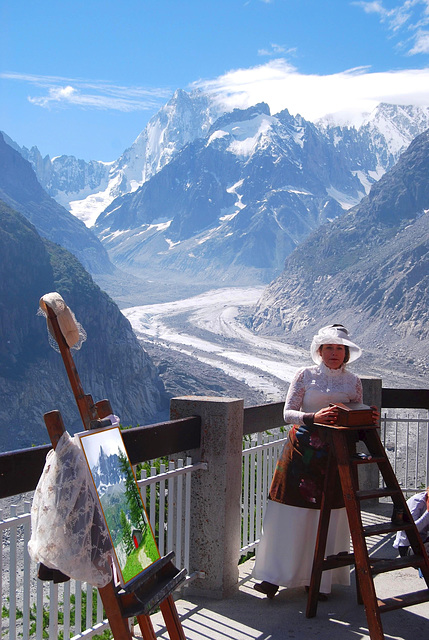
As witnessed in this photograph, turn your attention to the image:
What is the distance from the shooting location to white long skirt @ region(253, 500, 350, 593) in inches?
164

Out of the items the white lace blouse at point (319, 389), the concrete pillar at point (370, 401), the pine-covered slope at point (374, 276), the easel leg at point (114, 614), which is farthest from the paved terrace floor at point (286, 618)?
the pine-covered slope at point (374, 276)

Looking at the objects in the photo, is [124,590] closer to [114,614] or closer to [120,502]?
[114,614]

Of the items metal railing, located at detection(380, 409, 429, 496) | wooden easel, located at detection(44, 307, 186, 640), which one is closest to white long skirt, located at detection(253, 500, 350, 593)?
metal railing, located at detection(380, 409, 429, 496)

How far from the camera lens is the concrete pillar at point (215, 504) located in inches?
170

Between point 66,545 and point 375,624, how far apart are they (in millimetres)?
1763

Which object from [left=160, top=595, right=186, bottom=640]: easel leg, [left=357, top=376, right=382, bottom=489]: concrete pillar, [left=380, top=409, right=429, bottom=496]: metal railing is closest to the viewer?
[left=160, top=595, right=186, bottom=640]: easel leg

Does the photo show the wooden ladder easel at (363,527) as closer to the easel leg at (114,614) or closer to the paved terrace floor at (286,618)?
the paved terrace floor at (286,618)

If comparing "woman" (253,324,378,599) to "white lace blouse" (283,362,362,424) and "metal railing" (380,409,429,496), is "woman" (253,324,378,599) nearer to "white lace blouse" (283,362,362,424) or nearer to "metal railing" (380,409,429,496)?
"white lace blouse" (283,362,362,424)

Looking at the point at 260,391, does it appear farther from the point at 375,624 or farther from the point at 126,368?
the point at 375,624

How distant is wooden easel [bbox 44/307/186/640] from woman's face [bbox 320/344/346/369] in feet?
5.96

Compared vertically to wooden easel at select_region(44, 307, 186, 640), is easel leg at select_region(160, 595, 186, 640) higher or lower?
lower

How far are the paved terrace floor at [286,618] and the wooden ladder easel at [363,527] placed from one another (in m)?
0.16

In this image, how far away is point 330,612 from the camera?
417 cm

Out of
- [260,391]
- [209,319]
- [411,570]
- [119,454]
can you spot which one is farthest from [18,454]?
[209,319]
